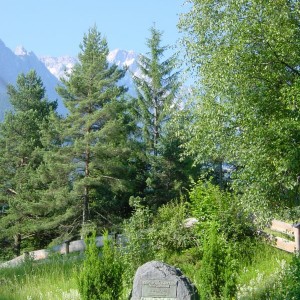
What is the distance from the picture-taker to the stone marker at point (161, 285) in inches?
280

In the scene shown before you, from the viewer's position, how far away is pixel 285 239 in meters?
11.8

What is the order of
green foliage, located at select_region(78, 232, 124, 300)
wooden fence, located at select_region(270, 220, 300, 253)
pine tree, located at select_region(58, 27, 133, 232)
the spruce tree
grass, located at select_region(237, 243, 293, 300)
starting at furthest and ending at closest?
the spruce tree → pine tree, located at select_region(58, 27, 133, 232) → wooden fence, located at select_region(270, 220, 300, 253) → grass, located at select_region(237, 243, 293, 300) → green foliage, located at select_region(78, 232, 124, 300)

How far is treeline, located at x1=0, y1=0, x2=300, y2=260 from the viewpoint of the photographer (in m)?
11.6

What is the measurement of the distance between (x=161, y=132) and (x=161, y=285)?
78.7ft

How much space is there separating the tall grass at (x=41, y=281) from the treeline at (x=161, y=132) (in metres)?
2.28

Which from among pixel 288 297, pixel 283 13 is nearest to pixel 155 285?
pixel 288 297

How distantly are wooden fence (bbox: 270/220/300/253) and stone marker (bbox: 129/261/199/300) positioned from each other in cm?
278

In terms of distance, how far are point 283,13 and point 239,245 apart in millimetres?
5340

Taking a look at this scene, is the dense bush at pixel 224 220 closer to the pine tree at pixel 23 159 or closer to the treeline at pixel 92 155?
the treeline at pixel 92 155

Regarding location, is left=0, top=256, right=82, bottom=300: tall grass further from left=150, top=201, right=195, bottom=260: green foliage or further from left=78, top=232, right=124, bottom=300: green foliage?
left=150, top=201, right=195, bottom=260: green foliage

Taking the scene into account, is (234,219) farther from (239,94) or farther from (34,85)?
(34,85)

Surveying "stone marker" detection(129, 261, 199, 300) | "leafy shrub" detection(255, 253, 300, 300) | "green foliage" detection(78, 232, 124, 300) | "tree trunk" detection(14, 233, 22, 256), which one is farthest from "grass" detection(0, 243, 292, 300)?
"tree trunk" detection(14, 233, 22, 256)

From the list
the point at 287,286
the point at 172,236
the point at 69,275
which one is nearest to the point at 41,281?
the point at 69,275

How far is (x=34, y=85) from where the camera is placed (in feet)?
113
